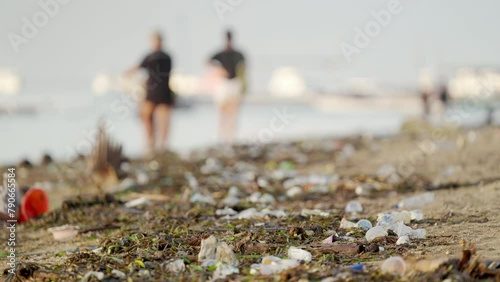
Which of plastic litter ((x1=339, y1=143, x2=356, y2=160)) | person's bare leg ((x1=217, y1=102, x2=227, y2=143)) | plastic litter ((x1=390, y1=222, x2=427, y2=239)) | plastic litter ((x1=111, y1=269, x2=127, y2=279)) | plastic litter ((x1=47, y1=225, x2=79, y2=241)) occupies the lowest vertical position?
plastic litter ((x1=47, y1=225, x2=79, y2=241))

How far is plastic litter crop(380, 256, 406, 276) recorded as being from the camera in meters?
2.56

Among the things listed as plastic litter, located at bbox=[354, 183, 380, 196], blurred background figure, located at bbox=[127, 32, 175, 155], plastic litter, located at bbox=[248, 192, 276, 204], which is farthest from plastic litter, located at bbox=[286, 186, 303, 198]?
blurred background figure, located at bbox=[127, 32, 175, 155]

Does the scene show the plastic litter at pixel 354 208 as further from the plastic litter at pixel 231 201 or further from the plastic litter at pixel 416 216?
the plastic litter at pixel 231 201

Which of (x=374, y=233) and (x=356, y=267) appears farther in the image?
(x=374, y=233)

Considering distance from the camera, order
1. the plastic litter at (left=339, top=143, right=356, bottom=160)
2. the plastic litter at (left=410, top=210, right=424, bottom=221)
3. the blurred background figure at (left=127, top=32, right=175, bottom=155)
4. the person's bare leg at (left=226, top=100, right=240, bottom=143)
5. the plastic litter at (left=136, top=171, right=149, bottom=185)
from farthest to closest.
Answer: the person's bare leg at (left=226, top=100, right=240, bottom=143) → the blurred background figure at (left=127, top=32, right=175, bottom=155) → the plastic litter at (left=339, top=143, right=356, bottom=160) → the plastic litter at (left=136, top=171, right=149, bottom=185) → the plastic litter at (left=410, top=210, right=424, bottom=221)

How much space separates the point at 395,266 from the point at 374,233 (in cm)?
72

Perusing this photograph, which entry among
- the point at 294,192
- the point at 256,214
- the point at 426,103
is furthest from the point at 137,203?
the point at 426,103

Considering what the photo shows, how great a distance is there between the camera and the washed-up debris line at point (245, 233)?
2.74 metres

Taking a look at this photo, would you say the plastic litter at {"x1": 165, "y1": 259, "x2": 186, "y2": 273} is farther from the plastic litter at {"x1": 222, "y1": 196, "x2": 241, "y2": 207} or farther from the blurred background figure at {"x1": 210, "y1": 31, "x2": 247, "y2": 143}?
the blurred background figure at {"x1": 210, "y1": 31, "x2": 247, "y2": 143}

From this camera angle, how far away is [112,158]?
22.1ft

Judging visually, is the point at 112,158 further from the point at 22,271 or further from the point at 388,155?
the point at 22,271

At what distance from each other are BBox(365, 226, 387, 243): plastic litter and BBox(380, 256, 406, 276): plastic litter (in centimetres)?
63

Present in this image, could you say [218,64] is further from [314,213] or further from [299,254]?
[299,254]

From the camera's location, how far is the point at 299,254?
9.80 feet
